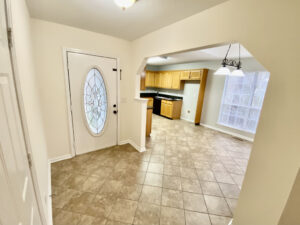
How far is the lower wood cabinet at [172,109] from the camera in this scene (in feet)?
19.1


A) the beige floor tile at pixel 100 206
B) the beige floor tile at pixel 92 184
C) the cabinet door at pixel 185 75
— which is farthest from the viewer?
the cabinet door at pixel 185 75

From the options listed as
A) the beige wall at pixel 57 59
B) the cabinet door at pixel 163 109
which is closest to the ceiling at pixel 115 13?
the beige wall at pixel 57 59

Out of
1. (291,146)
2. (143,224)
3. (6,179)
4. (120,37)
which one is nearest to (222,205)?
(143,224)

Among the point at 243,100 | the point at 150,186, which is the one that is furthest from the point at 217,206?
the point at 243,100

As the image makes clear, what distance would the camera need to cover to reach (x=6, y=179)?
0.53m

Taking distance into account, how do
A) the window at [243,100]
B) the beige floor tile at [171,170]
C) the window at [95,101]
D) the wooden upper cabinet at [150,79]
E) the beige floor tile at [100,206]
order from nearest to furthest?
1. the beige floor tile at [100,206]
2. the beige floor tile at [171,170]
3. the window at [95,101]
4. the window at [243,100]
5. the wooden upper cabinet at [150,79]

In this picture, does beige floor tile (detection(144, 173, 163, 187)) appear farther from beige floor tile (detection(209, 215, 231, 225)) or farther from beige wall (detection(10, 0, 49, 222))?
beige wall (detection(10, 0, 49, 222))

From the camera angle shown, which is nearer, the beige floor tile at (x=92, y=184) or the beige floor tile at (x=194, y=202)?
the beige floor tile at (x=194, y=202)

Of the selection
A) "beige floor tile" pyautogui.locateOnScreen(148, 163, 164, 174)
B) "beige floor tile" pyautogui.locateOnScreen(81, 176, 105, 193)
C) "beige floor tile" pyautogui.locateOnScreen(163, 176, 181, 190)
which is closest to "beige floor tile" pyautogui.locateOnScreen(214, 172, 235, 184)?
"beige floor tile" pyautogui.locateOnScreen(163, 176, 181, 190)

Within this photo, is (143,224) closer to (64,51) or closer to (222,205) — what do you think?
(222,205)

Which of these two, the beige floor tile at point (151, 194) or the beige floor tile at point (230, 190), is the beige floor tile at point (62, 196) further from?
the beige floor tile at point (230, 190)

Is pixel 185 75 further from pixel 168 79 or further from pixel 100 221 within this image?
pixel 100 221

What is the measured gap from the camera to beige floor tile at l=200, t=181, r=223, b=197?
1.97 metres

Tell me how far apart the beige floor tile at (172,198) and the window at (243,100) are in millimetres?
3417
